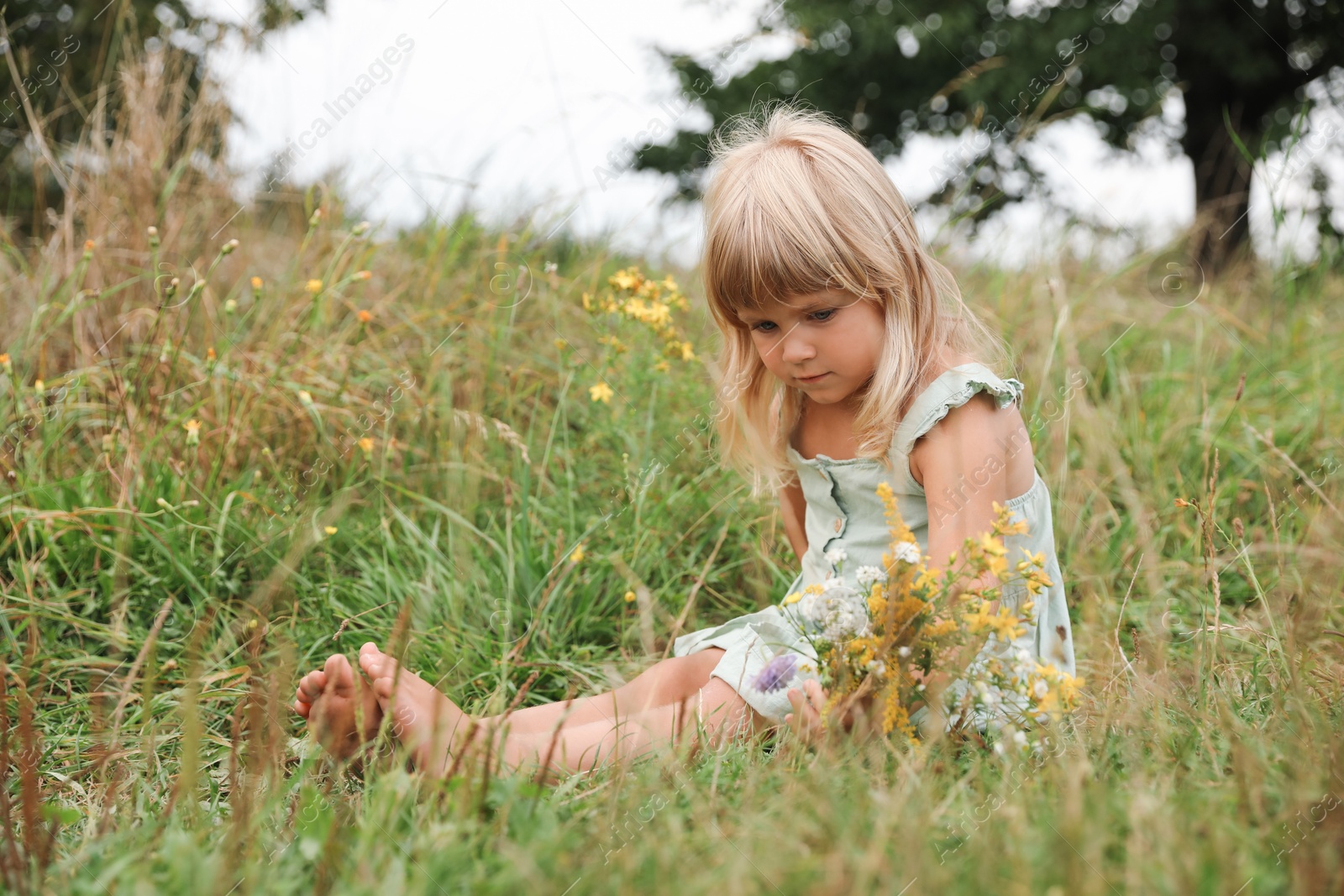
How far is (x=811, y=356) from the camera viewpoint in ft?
5.37

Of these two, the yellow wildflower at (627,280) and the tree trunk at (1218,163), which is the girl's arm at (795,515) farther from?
the tree trunk at (1218,163)

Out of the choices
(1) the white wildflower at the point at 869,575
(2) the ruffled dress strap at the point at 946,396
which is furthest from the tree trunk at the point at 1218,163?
(1) the white wildflower at the point at 869,575

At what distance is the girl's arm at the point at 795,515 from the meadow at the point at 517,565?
0.58 ft

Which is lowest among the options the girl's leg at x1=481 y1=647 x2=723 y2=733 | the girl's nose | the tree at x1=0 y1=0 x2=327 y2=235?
the girl's leg at x1=481 y1=647 x2=723 y2=733

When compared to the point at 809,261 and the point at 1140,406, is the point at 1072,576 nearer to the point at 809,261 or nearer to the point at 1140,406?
the point at 1140,406

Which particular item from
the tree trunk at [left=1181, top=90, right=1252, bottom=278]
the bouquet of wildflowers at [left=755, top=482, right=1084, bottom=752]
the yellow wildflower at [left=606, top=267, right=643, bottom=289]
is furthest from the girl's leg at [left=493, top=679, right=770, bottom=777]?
the tree trunk at [left=1181, top=90, right=1252, bottom=278]

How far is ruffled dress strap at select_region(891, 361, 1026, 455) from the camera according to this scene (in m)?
1.62

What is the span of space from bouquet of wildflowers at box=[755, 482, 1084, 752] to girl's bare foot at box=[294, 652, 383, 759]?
703 millimetres

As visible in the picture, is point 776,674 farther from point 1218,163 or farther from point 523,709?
point 1218,163

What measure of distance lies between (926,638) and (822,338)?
23.1 inches

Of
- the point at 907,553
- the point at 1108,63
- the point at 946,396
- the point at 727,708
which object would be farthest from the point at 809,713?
the point at 1108,63

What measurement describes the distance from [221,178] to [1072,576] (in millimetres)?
2862

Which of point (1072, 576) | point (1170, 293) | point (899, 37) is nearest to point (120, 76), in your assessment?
point (1072, 576)

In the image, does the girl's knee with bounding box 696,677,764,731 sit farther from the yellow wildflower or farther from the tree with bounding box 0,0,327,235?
the tree with bounding box 0,0,327,235
